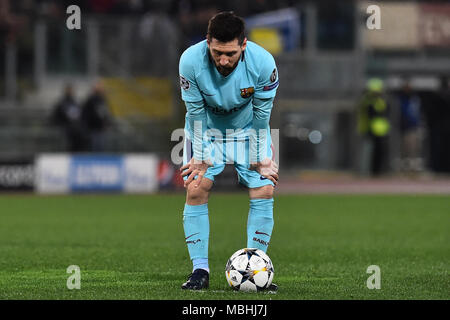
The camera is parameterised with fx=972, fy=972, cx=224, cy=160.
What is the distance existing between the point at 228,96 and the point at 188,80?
0.33 m

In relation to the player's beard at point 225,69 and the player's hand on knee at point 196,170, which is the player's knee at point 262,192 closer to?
the player's hand on knee at point 196,170

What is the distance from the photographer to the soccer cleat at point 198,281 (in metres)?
7.11

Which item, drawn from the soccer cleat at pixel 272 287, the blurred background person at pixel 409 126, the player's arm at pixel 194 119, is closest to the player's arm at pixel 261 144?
the player's arm at pixel 194 119

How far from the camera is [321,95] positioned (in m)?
25.5

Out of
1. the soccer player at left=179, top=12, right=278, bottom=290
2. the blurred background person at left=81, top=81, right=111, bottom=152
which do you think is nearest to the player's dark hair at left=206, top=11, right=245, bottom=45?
the soccer player at left=179, top=12, right=278, bottom=290

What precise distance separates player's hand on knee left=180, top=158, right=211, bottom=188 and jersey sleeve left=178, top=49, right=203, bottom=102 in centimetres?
50

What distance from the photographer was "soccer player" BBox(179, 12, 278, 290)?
7.15m

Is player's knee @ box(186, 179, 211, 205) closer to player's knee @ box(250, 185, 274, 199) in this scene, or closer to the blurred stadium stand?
player's knee @ box(250, 185, 274, 199)

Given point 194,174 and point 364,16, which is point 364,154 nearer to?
point 364,16

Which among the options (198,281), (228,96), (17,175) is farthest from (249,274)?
(17,175)

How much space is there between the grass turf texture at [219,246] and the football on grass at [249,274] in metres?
0.11
